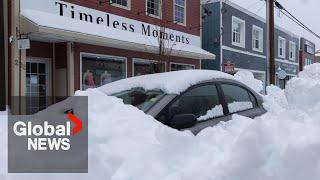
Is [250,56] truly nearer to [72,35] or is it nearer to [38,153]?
[72,35]

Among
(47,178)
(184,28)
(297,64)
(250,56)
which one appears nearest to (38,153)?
(47,178)

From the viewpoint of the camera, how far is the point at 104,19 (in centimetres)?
1512

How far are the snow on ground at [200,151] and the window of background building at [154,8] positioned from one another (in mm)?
14318

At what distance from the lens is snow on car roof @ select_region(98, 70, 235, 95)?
520 cm

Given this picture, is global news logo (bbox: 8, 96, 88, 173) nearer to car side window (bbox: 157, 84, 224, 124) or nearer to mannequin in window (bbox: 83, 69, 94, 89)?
car side window (bbox: 157, 84, 224, 124)

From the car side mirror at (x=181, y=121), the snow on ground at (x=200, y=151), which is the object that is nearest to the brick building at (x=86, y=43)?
the car side mirror at (x=181, y=121)

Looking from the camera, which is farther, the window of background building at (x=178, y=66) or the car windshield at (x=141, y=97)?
the window of background building at (x=178, y=66)

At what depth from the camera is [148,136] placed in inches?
136

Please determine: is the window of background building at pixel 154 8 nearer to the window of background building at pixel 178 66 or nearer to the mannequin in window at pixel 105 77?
the window of background building at pixel 178 66

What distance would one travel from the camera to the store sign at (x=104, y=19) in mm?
13020

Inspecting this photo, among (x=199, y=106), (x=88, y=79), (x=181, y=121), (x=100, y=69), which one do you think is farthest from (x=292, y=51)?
(x=181, y=121)

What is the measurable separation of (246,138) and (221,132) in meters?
0.62

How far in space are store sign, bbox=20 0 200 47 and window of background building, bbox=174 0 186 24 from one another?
0.61 metres

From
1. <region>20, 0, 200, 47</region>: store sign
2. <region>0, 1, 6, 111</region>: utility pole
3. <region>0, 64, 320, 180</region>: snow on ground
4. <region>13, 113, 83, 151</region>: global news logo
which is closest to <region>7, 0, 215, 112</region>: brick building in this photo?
<region>20, 0, 200, 47</region>: store sign
